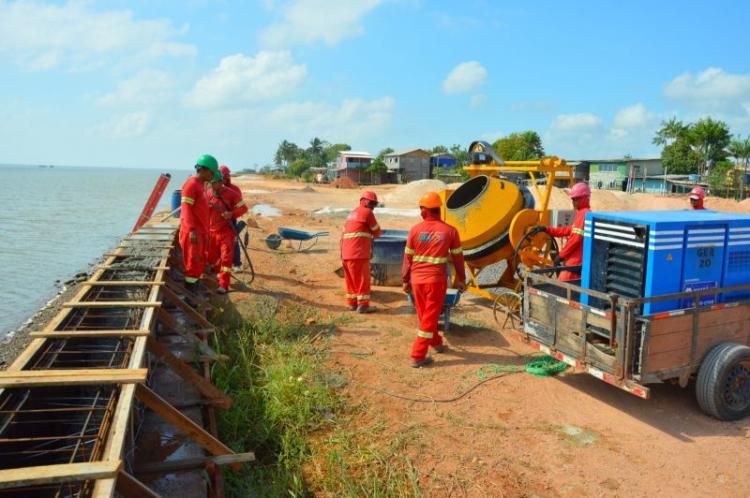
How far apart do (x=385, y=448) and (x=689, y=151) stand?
1882 inches

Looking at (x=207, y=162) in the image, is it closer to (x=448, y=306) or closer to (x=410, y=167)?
(x=448, y=306)

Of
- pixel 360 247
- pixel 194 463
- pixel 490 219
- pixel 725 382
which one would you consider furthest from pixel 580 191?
pixel 194 463

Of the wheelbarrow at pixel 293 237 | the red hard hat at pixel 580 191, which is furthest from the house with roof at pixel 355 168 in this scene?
the red hard hat at pixel 580 191

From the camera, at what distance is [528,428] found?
430 centimetres

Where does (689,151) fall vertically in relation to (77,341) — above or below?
above

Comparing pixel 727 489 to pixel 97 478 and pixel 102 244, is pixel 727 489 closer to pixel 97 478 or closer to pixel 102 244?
pixel 97 478

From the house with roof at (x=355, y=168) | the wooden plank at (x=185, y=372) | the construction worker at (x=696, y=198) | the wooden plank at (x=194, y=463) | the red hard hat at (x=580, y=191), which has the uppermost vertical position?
the house with roof at (x=355, y=168)

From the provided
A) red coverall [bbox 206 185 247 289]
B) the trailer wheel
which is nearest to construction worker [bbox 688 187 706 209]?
the trailer wheel

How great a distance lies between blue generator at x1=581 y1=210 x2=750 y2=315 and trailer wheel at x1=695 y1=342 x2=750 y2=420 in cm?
48

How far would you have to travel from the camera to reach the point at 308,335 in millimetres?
6137

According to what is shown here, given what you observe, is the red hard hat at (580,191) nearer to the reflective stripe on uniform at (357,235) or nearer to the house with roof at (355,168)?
the reflective stripe on uniform at (357,235)

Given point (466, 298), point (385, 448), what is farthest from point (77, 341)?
point (466, 298)

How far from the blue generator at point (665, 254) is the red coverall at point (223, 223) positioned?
4.90 meters

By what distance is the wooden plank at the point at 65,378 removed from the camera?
8.91 feet
